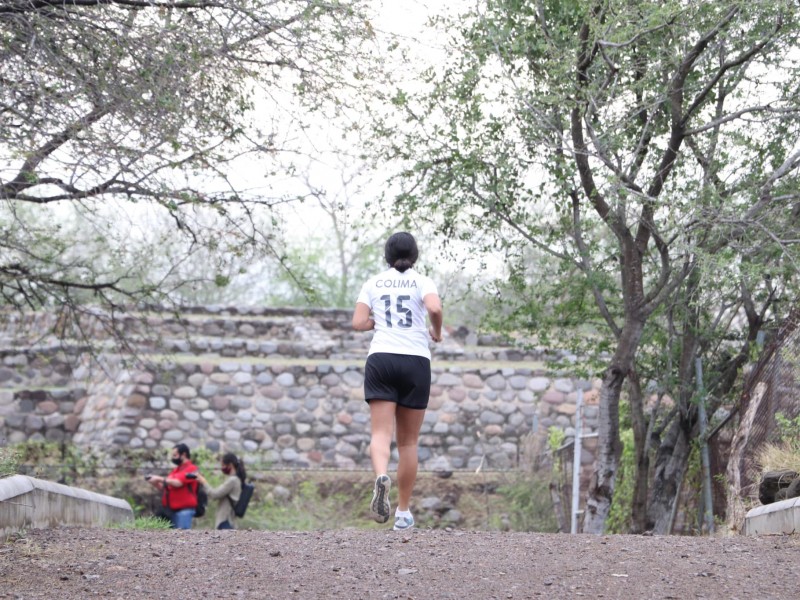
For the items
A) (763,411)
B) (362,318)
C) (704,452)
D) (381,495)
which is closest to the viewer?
(381,495)

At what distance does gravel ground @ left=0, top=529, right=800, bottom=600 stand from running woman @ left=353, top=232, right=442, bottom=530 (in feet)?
1.82

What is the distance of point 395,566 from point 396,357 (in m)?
1.63

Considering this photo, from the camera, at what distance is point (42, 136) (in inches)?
305

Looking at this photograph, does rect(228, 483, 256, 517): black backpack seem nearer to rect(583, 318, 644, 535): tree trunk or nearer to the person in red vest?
the person in red vest

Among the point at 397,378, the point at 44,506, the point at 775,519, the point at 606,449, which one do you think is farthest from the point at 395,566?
the point at 606,449

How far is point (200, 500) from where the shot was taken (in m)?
14.2

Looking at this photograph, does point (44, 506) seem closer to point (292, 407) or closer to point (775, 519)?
point (775, 519)

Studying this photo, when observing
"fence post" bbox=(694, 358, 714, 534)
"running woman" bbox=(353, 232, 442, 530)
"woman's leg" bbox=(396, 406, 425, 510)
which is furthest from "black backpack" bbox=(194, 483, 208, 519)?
"running woman" bbox=(353, 232, 442, 530)

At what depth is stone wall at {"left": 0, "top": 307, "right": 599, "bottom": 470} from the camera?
760 inches

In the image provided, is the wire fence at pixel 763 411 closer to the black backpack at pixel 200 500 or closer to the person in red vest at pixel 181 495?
the person in red vest at pixel 181 495

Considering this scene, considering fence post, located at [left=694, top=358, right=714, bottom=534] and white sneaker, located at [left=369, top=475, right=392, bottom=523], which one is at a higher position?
fence post, located at [left=694, top=358, right=714, bottom=534]

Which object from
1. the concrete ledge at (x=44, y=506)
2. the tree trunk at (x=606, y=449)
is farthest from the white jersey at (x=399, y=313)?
the tree trunk at (x=606, y=449)

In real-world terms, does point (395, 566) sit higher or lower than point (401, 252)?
lower

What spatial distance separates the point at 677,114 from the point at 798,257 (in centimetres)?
178
